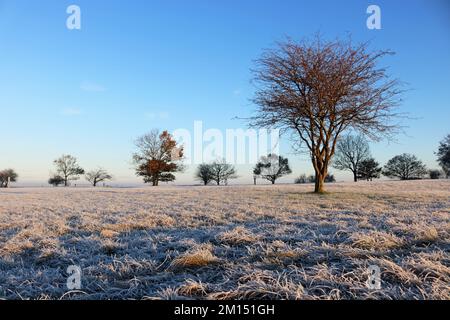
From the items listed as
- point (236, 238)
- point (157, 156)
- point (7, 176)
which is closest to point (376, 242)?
point (236, 238)

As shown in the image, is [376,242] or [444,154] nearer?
[376,242]

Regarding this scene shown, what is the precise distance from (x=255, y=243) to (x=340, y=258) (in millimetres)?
1379

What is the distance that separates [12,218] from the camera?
9.13 metres

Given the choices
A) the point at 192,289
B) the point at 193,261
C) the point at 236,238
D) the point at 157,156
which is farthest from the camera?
the point at 157,156

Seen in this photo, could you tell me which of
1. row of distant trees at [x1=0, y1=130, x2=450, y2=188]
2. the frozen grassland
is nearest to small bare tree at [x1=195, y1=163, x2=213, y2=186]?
row of distant trees at [x1=0, y1=130, x2=450, y2=188]

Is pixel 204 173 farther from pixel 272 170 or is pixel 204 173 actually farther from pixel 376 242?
pixel 376 242

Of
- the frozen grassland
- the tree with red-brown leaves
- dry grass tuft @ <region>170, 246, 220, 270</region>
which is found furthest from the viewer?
the tree with red-brown leaves

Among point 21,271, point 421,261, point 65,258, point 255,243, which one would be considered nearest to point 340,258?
point 421,261

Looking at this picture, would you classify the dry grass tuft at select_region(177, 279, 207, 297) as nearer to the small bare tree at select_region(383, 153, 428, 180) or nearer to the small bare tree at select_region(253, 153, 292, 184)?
the small bare tree at select_region(253, 153, 292, 184)

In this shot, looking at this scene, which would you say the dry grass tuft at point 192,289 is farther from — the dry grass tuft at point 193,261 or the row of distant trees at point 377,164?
the row of distant trees at point 377,164

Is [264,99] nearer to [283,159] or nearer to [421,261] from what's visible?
[421,261]

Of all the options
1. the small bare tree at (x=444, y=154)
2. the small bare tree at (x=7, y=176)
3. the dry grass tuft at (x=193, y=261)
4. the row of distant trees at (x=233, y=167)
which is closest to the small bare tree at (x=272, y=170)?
the row of distant trees at (x=233, y=167)
